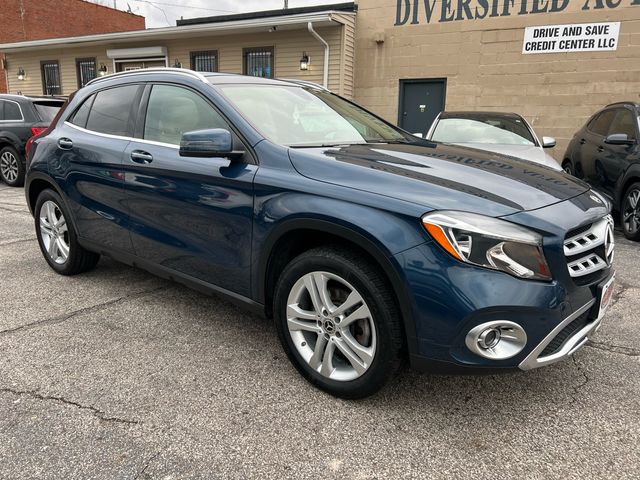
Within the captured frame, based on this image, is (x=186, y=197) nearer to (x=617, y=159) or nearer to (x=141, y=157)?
(x=141, y=157)

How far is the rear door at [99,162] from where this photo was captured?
346cm

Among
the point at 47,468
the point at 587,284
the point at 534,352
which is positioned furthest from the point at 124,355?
the point at 587,284

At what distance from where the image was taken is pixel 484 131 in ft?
23.3

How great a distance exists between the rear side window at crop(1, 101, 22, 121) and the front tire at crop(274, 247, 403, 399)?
29.1ft

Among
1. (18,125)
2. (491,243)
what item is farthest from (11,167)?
(491,243)

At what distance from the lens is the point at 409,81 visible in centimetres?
1201

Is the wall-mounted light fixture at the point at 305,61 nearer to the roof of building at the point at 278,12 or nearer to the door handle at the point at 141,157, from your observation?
the roof of building at the point at 278,12

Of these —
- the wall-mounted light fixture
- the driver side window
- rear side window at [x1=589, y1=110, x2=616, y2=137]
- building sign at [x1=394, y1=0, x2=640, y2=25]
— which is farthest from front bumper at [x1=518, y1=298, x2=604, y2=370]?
the wall-mounted light fixture

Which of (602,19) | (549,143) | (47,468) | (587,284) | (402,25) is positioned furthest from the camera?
(402,25)

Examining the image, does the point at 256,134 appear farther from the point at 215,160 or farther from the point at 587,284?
the point at 587,284

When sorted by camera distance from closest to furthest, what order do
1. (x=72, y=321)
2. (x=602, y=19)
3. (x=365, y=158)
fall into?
(x=365, y=158) < (x=72, y=321) < (x=602, y=19)

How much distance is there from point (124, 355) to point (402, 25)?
11.0 meters

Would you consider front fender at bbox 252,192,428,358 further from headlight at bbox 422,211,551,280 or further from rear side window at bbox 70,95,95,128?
rear side window at bbox 70,95,95,128

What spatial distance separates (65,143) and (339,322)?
2.85 m
